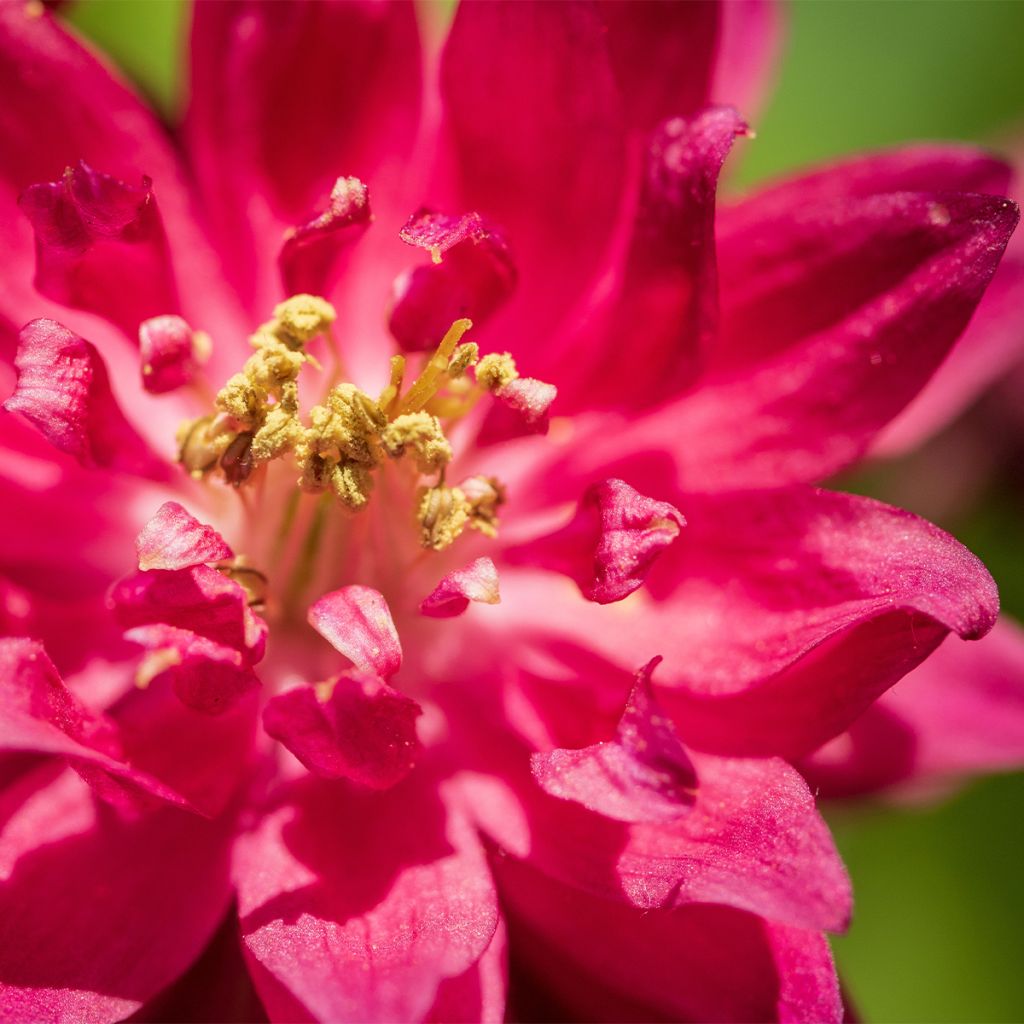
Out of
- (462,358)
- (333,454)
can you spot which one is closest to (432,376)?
(462,358)

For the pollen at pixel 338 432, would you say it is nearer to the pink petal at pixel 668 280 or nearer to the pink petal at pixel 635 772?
the pink petal at pixel 668 280

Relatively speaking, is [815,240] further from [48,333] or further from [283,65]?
[48,333]

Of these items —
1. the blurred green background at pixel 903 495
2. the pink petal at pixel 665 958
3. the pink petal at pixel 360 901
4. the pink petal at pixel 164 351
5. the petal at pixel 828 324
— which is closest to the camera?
the pink petal at pixel 360 901

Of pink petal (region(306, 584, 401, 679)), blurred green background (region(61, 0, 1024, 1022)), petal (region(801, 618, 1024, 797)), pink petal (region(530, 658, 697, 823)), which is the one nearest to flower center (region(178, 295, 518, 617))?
pink petal (region(306, 584, 401, 679))

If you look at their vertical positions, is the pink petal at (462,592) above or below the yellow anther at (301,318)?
below

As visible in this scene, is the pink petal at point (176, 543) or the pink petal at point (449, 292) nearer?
the pink petal at point (176, 543)

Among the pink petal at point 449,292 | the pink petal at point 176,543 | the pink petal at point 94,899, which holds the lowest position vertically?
the pink petal at point 94,899

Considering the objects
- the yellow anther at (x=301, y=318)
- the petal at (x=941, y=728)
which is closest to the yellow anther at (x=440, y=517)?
the yellow anther at (x=301, y=318)
